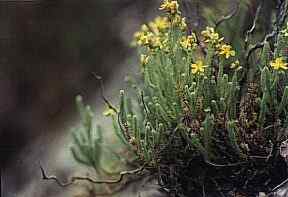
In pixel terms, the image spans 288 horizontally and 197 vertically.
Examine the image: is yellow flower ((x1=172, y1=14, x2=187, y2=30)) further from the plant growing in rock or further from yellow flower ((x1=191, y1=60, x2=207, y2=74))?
yellow flower ((x1=191, y1=60, x2=207, y2=74))

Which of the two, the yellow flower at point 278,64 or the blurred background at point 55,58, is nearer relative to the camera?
the yellow flower at point 278,64

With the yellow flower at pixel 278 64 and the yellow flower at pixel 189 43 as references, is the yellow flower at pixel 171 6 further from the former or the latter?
the yellow flower at pixel 278 64

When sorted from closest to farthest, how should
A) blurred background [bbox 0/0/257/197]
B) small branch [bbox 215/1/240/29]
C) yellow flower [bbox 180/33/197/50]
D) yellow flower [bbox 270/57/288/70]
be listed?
yellow flower [bbox 270/57/288/70], yellow flower [bbox 180/33/197/50], small branch [bbox 215/1/240/29], blurred background [bbox 0/0/257/197]

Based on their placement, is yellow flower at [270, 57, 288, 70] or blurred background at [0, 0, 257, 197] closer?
yellow flower at [270, 57, 288, 70]

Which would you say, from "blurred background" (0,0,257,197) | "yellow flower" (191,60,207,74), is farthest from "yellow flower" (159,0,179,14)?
"blurred background" (0,0,257,197)

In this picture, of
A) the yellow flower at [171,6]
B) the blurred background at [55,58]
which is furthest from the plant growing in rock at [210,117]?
the blurred background at [55,58]

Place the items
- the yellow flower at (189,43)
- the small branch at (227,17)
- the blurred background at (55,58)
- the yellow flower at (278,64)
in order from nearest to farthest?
the yellow flower at (278,64) < the yellow flower at (189,43) < the small branch at (227,17) < the blurred background at (55,58)

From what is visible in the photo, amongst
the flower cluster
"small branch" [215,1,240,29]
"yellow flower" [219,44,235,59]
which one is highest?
"small branch" [215,1,240,29]

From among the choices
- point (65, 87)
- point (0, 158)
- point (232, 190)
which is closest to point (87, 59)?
point (65, 87)
